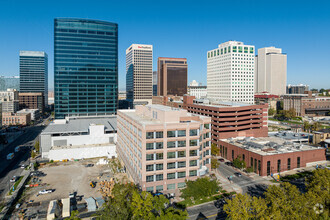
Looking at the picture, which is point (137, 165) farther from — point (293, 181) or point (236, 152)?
point (293, 181)

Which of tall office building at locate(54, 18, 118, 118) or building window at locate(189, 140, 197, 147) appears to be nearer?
building window at locate(189, 140, 197, 147)

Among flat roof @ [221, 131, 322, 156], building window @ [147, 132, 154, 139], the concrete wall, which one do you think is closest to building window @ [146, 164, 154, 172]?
building window @ [147, 132, 154, 139]

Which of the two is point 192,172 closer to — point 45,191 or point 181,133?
point 181,133

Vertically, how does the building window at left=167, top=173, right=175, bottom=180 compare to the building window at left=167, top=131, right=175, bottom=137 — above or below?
below

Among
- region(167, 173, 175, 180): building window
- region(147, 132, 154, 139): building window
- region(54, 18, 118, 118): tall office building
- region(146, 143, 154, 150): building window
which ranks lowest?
region(167, 173, 175, 180): building window

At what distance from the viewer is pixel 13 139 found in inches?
5438

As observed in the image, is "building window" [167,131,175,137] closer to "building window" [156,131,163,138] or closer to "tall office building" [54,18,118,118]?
"building window" [156,131,163,138]

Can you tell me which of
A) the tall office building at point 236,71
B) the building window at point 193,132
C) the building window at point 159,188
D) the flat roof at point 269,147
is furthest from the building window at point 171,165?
the tall office building at point 236,71

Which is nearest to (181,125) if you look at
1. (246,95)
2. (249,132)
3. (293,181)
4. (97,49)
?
(293,181)

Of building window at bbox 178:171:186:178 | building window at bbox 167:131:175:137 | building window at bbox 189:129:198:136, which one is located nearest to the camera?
building window at bbox 167:131:175:137

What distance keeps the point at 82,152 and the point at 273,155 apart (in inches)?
2875

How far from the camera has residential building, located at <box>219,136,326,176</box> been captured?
76.9 meters

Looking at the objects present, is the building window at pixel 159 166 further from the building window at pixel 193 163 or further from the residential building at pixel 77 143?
the residential building at pixel 77 143

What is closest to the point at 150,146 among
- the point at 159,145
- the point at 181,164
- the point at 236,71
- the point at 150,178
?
the point at 159,145
